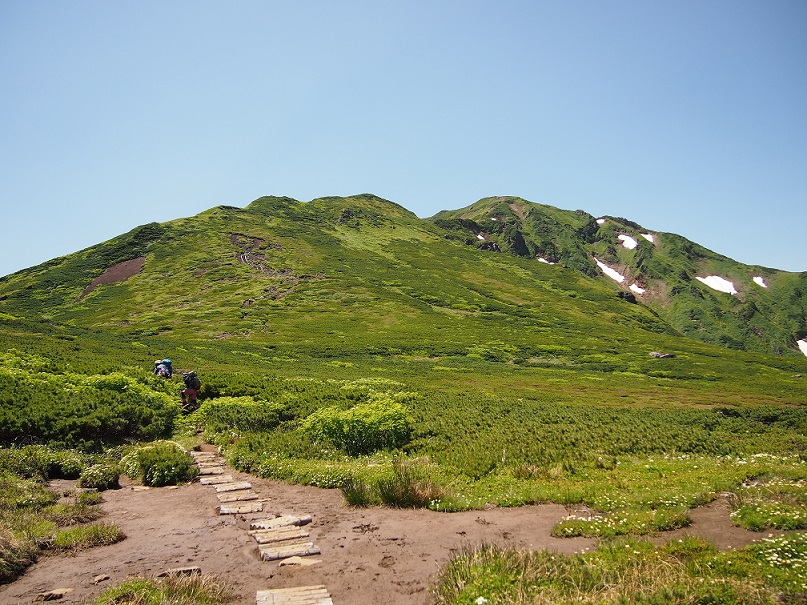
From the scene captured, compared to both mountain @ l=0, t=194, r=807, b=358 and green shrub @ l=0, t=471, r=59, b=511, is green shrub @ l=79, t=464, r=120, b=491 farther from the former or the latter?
mountain @ l=0, t=194, r=807, b=358

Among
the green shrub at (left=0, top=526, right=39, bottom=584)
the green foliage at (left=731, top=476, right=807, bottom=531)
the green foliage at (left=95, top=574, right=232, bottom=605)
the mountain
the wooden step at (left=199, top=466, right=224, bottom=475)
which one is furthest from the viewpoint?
the mountain

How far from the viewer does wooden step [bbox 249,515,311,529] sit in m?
12.1

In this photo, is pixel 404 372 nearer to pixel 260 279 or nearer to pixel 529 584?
pixel 529 584

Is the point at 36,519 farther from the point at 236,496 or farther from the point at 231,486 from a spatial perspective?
the point at 231,486

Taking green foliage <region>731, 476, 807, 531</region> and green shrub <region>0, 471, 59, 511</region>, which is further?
green shrub <region>0, 471, 59, 511</region>

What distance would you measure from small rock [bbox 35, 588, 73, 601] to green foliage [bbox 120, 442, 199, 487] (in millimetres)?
7528

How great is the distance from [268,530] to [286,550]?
1.37 m

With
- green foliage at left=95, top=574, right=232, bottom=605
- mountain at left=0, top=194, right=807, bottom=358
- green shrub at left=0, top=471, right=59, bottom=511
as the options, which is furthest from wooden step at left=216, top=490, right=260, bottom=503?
mountain at left=0, top=194, right=807, bottom=358

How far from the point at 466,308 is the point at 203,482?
9194cm

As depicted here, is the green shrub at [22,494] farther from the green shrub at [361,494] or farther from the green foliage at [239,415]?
Answer: the green foliage at [239,415]

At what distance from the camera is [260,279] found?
11212 centimetres

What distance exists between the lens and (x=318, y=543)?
11.3 m

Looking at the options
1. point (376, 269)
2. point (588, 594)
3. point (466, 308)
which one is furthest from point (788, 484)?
point (376, 269)

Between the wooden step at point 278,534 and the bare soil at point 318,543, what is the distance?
0.63 feet
